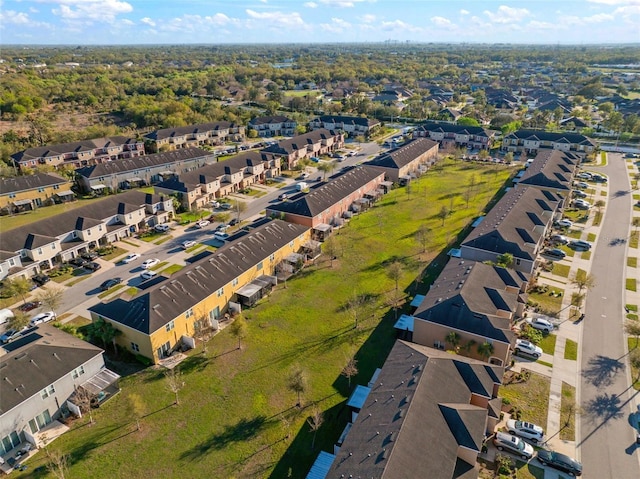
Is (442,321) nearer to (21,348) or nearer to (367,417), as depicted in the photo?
(367,417)

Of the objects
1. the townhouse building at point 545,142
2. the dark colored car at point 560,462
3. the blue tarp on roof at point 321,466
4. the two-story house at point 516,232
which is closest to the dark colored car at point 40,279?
the blue tarp on roof at point 321,466

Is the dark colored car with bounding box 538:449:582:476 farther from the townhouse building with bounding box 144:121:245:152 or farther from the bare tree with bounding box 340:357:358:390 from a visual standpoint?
the townhouse building with bounding box 144:121:245:152

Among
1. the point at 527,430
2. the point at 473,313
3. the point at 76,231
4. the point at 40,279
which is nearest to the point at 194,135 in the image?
the point at 76,231

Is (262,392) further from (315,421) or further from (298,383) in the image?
(315,421)

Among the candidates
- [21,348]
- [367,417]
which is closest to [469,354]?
[367,417]

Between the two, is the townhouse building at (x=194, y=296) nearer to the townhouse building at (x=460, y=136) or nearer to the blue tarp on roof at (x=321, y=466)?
the blue tarp on roof at (x=321, y=466)
